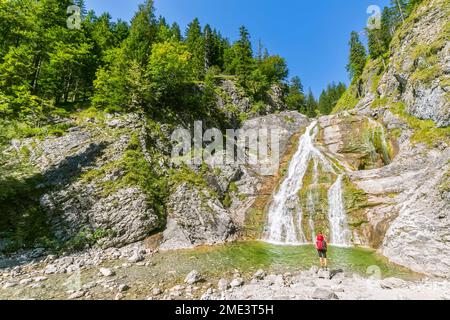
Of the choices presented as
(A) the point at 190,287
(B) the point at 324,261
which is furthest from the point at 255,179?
(A) the point at 190,287

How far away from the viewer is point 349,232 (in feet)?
62.1

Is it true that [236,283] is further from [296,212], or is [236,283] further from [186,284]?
[296,212]

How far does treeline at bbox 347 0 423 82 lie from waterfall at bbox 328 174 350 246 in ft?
145

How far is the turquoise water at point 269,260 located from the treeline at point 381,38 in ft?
167

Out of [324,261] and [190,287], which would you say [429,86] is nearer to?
[324,261]

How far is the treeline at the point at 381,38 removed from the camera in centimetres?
5501

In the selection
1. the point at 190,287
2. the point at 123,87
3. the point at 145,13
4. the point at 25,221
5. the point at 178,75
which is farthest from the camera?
the point at 145,13

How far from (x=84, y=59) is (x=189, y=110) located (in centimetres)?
1618

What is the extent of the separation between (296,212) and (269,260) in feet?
23.1

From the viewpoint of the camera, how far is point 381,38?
57.5 m

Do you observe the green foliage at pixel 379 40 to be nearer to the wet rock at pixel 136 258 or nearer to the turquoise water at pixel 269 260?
the turquoise water at pixel 269 260

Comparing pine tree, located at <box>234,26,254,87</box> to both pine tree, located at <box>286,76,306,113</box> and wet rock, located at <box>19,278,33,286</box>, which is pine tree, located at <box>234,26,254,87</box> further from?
wet rock, located at <box>19,278,33,286</box>

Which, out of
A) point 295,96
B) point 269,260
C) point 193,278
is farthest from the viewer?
point 295,96

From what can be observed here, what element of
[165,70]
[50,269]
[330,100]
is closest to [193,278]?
[50,269]
